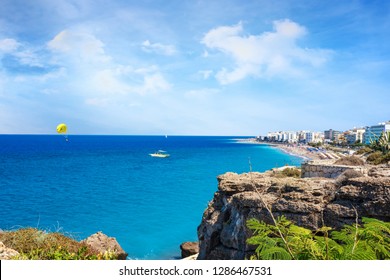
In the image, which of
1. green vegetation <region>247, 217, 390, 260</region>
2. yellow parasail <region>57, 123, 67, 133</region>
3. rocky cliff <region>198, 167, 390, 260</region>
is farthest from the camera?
yellow parasail <region>57, 123, 67, 133</region>

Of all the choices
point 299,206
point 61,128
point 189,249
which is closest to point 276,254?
point 299,206

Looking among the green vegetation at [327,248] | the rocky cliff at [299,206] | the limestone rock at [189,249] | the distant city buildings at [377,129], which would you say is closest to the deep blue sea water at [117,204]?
the limestone rock at [189,249]

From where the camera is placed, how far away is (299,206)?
6.26 metres

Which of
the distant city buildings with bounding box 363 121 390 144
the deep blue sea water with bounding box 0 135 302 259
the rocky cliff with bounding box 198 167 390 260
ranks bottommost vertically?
the deep blue sea water with bounding box 0 135 302 259

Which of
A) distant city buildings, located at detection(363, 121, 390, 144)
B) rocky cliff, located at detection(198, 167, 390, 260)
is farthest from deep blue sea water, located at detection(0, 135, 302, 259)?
distant city buildings, located at detection(363, 121, 390, 144)

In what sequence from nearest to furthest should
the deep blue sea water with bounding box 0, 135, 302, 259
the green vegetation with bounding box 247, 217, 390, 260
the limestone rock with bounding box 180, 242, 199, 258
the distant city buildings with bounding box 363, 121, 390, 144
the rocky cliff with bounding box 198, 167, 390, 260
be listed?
the green vegetation with bounding box 247, 217, 390, 260 → the rocky cliff with bounding box 198, 167, 390, 260 → the limestone rock with bounding box 180, 242, 199, 258 → the deep blue sea water with bounding box 0, 135, 302, 259 → the distant city buildings with bounding box 363, 121, 390, 144

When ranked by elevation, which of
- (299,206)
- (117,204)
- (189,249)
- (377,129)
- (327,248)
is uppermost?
(377,129)

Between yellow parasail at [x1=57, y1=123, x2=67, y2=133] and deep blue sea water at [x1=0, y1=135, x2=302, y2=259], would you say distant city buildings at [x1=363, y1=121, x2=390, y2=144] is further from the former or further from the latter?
yellow parasail at [x1=57, y1=123, x2=67, y2=133]

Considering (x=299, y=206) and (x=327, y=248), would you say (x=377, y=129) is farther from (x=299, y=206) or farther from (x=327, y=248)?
(x=327, y=248)

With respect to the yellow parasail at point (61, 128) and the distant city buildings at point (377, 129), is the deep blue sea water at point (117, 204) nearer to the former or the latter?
→ the yellow parasail at point (61, 128)

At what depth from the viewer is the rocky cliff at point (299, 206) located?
5766mm

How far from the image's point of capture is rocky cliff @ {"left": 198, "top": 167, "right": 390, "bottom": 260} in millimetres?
5766

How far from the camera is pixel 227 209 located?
8.42m
